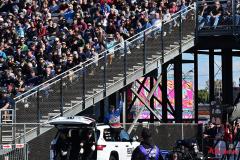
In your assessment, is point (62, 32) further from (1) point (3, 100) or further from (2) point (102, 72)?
(1) point (3, 100)

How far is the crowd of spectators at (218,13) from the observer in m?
31.0

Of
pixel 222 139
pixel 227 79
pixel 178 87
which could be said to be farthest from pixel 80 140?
pixel 227 79

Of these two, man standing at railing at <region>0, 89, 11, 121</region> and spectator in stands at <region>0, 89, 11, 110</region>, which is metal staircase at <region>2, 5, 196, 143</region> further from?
spectator in stands at <region>0, 89, 11, 110</region>

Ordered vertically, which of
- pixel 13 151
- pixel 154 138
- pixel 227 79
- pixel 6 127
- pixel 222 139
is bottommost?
pixel 13 151

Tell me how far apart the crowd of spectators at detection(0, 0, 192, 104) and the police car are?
18.7 feet

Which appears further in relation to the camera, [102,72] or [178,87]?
[178,87]

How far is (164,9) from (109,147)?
990cm

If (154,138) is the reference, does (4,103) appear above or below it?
above

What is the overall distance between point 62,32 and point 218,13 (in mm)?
6600

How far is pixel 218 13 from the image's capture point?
31.3m

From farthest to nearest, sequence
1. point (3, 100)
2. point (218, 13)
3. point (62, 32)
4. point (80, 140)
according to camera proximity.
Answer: point (62, 32) → point (218, 13) → point (3, 100) → point (80, 140)

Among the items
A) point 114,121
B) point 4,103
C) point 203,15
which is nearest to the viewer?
point 114,121

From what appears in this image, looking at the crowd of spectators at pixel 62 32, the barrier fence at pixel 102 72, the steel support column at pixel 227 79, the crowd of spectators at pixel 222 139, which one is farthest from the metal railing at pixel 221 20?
the crowd of spectators at pixel 222 139

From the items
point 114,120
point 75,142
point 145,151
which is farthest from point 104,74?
point 145,151
